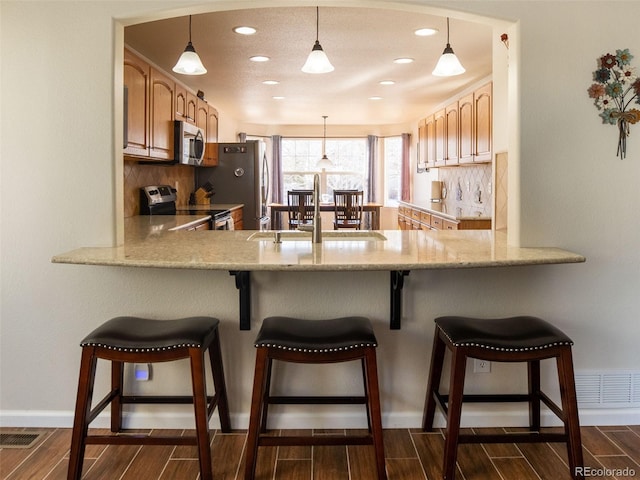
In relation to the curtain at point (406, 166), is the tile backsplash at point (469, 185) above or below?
below

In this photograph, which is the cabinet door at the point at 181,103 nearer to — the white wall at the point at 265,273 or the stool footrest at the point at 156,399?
the white wall at the point at 265,273

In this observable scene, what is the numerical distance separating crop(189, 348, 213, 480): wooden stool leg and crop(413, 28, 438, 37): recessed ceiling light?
262 centimetres

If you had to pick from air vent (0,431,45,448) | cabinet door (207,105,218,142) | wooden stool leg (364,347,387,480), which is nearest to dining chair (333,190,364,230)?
cabinet door (207,105,218,142)

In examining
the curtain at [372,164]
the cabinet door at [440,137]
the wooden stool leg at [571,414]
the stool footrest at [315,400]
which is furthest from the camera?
the curtain at [372,164]

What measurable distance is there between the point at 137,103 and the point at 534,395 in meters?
3.12

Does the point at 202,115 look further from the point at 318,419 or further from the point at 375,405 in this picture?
the point at 375,405

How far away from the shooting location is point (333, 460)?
2.22 meters

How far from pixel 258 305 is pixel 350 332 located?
562mm

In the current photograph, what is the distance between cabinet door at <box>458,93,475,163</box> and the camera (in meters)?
5.07

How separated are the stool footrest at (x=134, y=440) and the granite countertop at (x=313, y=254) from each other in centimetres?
63

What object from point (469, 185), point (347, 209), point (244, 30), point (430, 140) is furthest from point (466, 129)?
point (244, 30)

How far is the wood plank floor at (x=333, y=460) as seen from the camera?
2.10m

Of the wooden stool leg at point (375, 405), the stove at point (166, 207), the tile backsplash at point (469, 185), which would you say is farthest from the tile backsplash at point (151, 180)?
the tile backsplash at point (469, 185)

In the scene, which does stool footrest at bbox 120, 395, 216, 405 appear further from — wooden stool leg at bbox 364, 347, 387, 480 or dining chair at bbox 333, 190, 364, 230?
dining chair at bbox 333, 190, 364, 230
